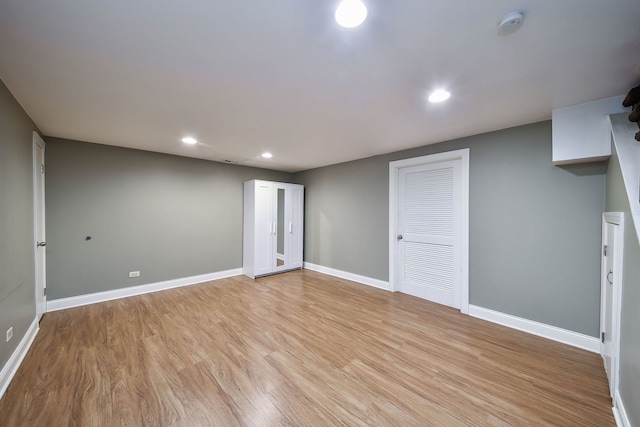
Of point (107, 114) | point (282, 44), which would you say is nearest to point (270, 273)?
point (107, 114)

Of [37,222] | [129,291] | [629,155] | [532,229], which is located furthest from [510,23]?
[129,291]

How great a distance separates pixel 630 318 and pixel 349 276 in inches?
139

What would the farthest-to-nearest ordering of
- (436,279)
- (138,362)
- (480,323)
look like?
1. (436,279)
2. (480,323)
3. (138,362)

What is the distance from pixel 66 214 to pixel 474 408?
16.7 feet

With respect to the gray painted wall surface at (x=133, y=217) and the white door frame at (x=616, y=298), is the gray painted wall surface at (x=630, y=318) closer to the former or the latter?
the white door frame at (x=616, y=298)

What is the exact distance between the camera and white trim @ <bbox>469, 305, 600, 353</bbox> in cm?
234

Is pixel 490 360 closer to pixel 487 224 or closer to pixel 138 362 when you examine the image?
pixel 487 224

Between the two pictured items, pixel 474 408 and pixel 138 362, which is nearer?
pixel 474 408

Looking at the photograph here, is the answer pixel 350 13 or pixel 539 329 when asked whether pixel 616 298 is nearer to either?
pixel 539 329

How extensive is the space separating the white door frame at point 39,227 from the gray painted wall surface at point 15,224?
111 mm

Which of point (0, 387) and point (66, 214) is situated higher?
point (66, 214)

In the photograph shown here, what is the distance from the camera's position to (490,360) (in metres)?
2.17

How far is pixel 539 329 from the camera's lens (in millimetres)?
2590

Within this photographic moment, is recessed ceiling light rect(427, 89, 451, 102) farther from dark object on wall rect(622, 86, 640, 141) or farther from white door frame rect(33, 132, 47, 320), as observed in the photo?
white door frame rect(33, 132, 47, 320)
